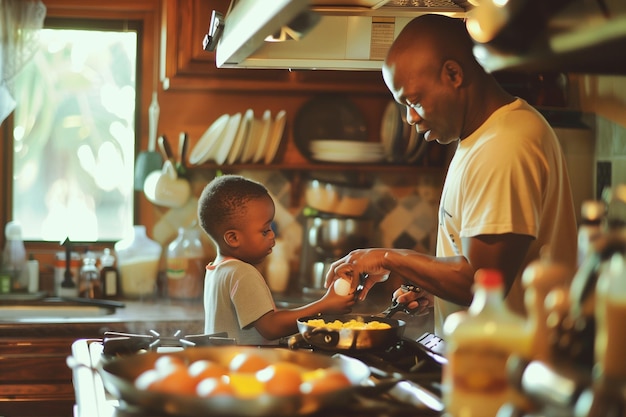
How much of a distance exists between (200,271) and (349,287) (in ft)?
6.27

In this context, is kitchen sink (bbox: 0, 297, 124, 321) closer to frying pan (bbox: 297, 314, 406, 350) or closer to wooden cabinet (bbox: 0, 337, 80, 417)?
wooden cabinet (bbox: 0, 337, 80, 417)

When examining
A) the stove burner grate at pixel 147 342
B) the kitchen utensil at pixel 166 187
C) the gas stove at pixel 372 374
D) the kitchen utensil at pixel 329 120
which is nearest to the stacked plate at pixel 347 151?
the kitchen utensil at pixel 329 120

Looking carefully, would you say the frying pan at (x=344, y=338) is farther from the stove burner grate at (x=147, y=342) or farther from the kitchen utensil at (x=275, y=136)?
the kitchen utensil at (x=275, y=136)

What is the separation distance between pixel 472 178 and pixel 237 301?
682mm

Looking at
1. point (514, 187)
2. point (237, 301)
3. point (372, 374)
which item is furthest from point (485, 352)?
point (237, 301)

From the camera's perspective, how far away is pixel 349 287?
2.01 meters

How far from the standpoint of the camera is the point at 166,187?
386 centimetres

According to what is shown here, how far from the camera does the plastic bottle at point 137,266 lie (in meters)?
3.81

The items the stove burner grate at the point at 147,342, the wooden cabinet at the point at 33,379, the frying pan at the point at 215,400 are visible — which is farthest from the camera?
the wooden cabinet at the point at 33,379

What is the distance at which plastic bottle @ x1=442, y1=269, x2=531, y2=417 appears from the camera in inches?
39.2

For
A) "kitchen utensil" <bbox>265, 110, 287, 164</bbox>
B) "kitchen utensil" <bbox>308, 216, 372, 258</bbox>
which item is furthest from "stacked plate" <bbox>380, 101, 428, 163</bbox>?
"kitchen utensil" <bbox>265, 110, 287, 164</bbox>

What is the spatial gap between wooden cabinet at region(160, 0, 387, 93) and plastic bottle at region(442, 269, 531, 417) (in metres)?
2.70

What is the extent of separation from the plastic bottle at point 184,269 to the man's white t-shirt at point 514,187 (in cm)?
193

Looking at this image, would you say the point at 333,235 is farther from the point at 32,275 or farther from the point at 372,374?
the point at 372,374
